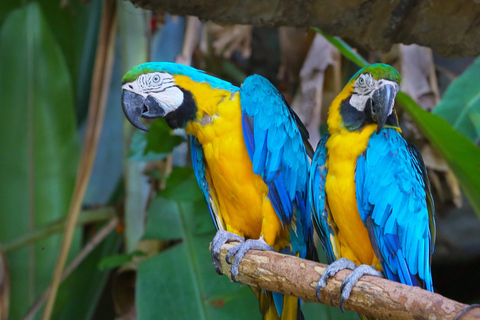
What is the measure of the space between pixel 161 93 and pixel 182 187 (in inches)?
19.9

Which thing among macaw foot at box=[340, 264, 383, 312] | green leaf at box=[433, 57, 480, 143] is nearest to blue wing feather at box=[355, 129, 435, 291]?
macaw foot at box=[340, 264, 383, 312]

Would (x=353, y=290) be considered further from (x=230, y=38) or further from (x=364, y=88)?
(x=230, y=38)

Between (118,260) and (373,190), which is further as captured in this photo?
(118,260)

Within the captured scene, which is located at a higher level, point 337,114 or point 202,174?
point 337,114

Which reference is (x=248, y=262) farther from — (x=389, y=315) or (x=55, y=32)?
(x=55, y=32)

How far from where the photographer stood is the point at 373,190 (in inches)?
39.7

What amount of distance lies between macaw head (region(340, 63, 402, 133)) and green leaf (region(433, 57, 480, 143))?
1.84ft

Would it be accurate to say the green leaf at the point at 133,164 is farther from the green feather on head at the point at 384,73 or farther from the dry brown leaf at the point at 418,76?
the green feather on head at the point at 384,73

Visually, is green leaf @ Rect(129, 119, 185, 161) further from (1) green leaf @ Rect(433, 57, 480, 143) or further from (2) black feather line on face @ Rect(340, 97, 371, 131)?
(1) green leaf @ Rect(433, 57, 480, 143)

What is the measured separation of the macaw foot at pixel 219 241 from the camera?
118 cm

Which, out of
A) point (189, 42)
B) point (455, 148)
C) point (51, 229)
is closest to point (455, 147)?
point (455, 148)

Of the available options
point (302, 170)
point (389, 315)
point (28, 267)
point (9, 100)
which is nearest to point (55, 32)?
point (9, 100)

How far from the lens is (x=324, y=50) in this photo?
1.71m

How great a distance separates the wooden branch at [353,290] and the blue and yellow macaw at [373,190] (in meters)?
0.04
